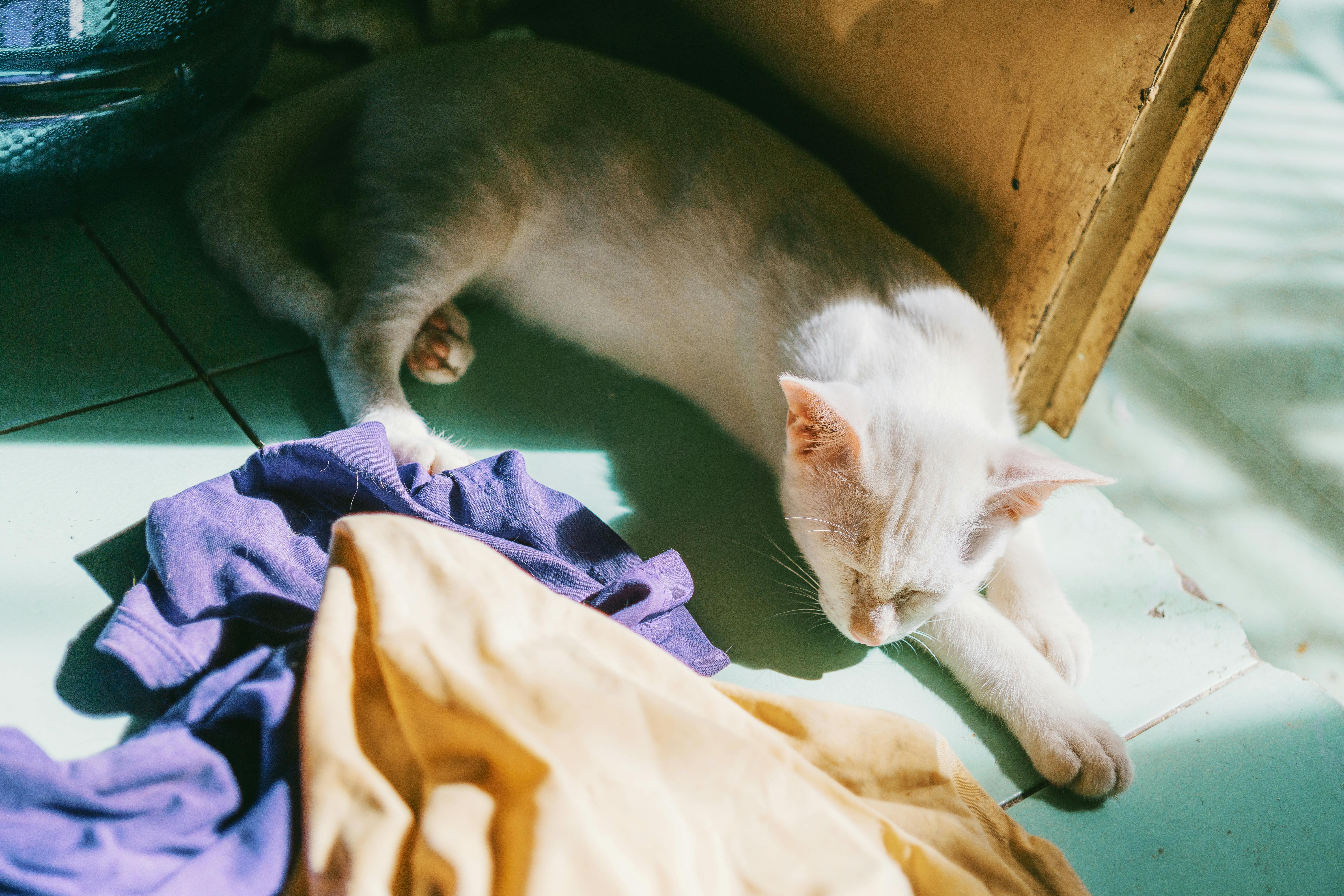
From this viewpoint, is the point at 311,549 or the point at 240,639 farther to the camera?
the point at 311,549

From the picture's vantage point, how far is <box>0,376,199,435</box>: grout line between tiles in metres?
1.34

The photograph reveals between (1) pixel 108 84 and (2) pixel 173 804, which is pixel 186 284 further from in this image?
(2) pixel 173 804

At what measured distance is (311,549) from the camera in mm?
1206

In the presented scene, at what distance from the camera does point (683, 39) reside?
2023 millimetres

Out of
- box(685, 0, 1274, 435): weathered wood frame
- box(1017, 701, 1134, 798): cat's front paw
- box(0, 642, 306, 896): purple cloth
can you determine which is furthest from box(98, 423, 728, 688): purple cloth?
box(685, 0, 1274, 435): weathered wood frame

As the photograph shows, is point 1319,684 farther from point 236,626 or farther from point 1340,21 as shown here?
point 1340,21

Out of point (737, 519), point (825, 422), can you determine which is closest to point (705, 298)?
point (737, 519)

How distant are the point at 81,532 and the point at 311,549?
1.04 feet

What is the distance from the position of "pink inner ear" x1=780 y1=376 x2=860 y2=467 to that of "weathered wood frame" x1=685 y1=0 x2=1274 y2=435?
63cm

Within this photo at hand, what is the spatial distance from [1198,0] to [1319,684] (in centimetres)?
104

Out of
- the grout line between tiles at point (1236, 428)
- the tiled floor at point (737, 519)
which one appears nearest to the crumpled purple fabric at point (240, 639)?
the tiled floor at point (737, 519)

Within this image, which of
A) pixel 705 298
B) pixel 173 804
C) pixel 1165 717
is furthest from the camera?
pixel 705 298

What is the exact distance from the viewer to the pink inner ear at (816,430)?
1.09 meters

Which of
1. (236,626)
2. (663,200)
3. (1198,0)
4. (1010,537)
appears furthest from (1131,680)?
(236,626)
